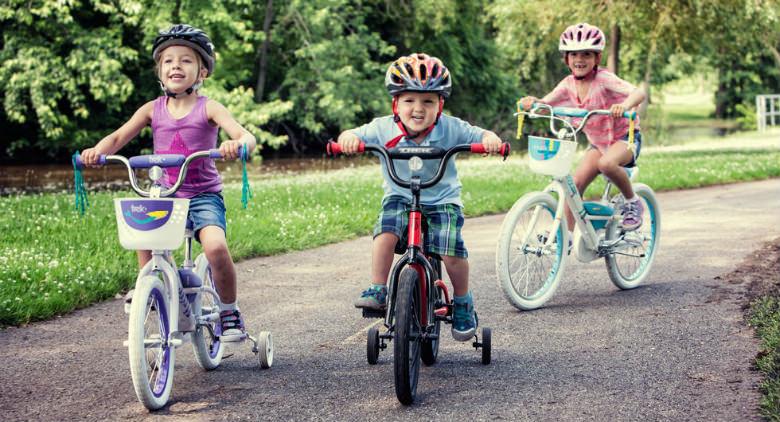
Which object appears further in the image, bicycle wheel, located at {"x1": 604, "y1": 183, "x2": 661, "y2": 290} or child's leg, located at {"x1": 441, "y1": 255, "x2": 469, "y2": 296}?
bicycle wheel, located at {"x1": 604, "y1": 183, "x2": 661, "y2": 290}

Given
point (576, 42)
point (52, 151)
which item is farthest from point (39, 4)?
point (576, 42)

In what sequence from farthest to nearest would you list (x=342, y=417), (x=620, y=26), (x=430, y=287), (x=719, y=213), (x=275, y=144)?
(x=275, y=144), (x=620, y=26), (x=719, y=213), (x=430, y=287), (x=342, y=417)

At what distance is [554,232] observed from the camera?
690 centimetres

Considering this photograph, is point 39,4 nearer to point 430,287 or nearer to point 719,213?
point 719,213

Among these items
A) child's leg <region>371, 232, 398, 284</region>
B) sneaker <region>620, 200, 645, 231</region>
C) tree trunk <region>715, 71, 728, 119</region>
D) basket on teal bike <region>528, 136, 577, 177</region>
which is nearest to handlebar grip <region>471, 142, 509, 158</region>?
child's leg <region>371, 232, 398, 284</region>

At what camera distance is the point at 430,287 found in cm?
476

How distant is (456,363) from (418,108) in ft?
4.80

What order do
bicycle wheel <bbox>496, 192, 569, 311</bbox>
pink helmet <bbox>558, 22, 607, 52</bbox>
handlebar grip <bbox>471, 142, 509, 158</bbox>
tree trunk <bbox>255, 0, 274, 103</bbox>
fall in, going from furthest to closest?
tree trunk <bbox>255, 0, 274, 103</bbox> < pink helmet <bbox>558, 22, 607, 52</bbox> < bicycle wheel <bbox>496, 192, 569, 311</bbox> < handlebar grip <bbox>471, 142, 509, 158</bbox>

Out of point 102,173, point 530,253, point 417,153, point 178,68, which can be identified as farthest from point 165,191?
point 102,173

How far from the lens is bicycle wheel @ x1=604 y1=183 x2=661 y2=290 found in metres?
7.51

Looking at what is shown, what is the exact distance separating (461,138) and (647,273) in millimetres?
3554

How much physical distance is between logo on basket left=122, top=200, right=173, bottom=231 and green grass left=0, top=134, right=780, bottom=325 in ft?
8.54

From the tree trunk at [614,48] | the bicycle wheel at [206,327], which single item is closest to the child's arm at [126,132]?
the bicycle wheel at [206,327]

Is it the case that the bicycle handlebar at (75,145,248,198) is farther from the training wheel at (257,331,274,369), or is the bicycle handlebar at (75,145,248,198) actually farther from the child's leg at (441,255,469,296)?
the child's leg at (441,255,469,296)
